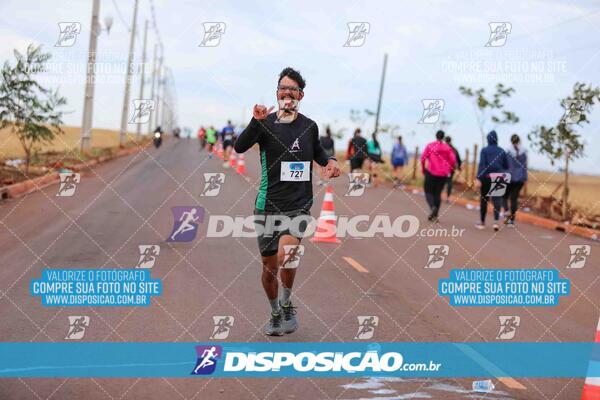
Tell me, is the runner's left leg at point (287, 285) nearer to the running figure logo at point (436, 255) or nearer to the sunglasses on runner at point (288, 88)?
the sunglasses on runner at point (288, 88)

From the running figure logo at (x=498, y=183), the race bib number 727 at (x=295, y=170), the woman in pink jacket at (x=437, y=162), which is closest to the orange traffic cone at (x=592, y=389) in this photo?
the race bib number 727 at (x=295, y=170)

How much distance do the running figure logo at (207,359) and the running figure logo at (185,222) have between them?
778 centimetres

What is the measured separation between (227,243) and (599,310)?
649cm

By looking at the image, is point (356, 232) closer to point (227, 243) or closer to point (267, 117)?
point (227, 243)

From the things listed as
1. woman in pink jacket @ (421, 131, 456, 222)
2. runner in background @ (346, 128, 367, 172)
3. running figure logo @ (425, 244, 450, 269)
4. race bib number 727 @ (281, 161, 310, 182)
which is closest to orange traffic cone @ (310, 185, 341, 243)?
running figure logo @ (425, 244, 450, 269)

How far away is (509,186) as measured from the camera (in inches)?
823

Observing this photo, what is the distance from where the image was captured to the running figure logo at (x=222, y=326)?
8305 mm

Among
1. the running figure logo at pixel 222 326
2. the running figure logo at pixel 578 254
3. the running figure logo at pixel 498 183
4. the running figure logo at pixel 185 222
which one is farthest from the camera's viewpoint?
the running figure logo at pixel 498 183

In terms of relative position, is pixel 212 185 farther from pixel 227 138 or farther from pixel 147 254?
pixel 227 138

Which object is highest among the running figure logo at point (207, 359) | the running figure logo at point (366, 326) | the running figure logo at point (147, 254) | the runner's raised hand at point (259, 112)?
the runner's raised hand at point (259, 112)

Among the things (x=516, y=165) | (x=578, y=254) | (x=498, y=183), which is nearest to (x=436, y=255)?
(x=578, y=254)

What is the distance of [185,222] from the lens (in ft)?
58.5

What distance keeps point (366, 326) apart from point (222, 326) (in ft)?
4.45

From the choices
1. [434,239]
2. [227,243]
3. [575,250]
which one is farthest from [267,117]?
[575,250]
